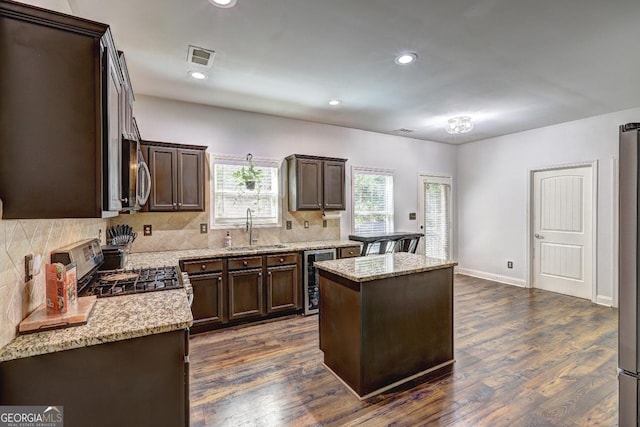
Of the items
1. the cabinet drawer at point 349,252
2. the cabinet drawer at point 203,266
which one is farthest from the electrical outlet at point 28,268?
the cabinet drawer at point 349,252

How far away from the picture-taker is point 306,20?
2242 mm

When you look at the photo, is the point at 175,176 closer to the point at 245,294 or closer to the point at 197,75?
the point at 197,75

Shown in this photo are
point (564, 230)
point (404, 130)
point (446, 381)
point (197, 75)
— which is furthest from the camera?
point (404, 130)

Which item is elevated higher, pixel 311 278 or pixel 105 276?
pixel 105 276

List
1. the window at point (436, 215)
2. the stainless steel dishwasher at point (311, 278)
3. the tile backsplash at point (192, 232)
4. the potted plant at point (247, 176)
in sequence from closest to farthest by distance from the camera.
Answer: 1. the tile backsplash at point (192, 232)
2. the stainless steel dishwasher at point (311, 278)
3. the potted plant at point (247, 176)
4. the window at point (436, 215)

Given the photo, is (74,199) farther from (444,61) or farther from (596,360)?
(596,360)

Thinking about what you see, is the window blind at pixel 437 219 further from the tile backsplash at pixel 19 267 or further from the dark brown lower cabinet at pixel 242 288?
the tile backsplash at pixel 19 267

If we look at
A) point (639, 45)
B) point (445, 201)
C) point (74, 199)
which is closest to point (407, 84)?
point (639, 45)

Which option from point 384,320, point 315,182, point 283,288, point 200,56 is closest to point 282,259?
point 283,288

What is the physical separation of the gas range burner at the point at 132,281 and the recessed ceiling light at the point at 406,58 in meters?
2.64

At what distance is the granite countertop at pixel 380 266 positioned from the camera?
2350 millimetres

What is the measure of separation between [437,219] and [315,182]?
3210mm

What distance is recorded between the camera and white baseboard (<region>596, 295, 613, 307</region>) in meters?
4.41

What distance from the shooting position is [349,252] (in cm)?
453
